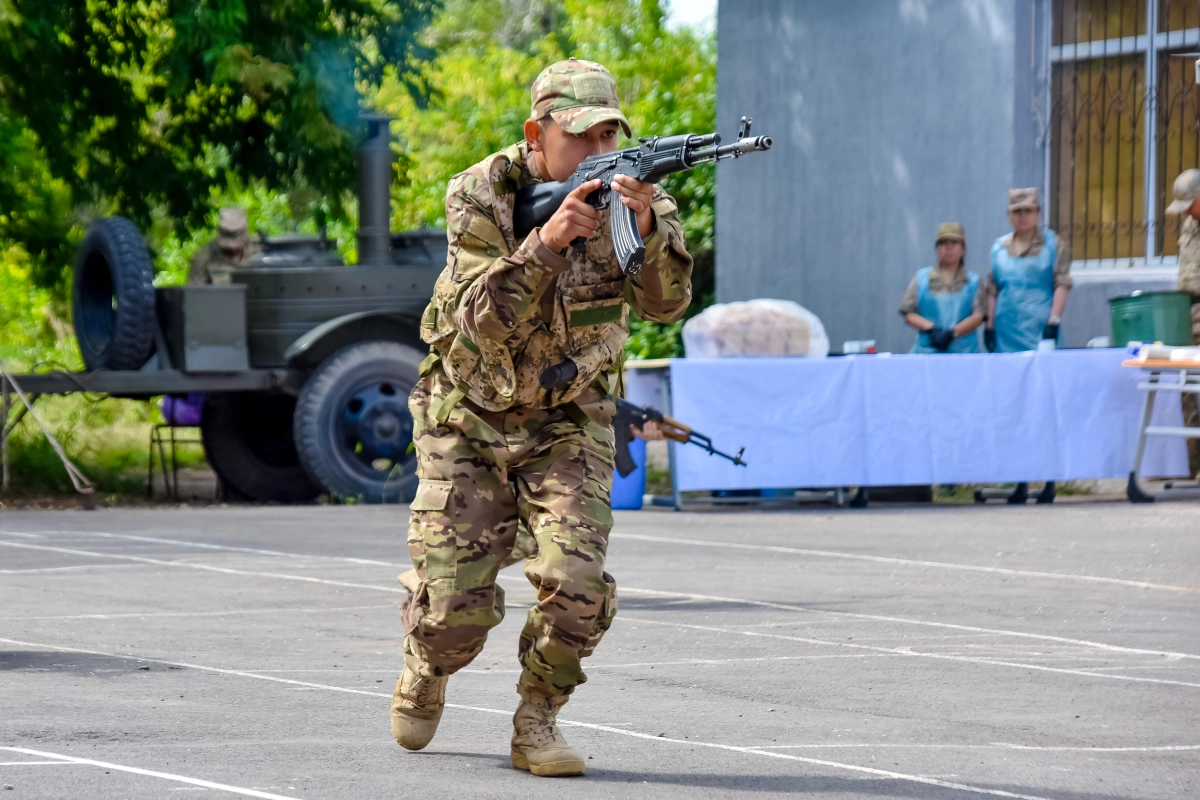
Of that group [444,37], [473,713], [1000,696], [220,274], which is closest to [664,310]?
[473,713]

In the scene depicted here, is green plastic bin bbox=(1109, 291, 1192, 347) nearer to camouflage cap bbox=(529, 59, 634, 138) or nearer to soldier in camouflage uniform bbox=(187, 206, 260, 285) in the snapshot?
soldier in camouflage uniform bbox=(187, 206, 260, 285)

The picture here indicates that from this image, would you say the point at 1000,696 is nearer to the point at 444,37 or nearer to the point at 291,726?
the point at 291,726

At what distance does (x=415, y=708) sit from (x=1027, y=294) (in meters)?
8.90

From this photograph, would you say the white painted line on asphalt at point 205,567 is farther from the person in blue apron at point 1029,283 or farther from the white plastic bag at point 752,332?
the person in blue apron at point 1029,283

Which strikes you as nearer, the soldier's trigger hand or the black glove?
the soldier's trigger hand

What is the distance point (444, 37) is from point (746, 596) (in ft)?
100

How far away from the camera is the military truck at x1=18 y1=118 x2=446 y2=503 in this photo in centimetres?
1241

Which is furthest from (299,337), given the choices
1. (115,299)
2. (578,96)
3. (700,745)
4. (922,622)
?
(578,96)

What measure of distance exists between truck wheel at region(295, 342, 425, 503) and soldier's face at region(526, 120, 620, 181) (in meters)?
8.27

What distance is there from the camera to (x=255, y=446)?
14.1 m

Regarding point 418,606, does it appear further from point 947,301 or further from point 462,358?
point 947,301

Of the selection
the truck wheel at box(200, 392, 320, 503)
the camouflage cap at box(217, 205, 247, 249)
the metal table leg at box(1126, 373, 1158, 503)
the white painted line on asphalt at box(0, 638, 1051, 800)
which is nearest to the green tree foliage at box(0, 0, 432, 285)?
the camouflage cap at box(217, 205, 247, 249)

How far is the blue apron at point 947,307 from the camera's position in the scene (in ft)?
41.6

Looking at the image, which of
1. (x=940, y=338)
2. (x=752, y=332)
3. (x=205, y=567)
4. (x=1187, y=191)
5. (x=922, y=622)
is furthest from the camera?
(x=940, y=338)
